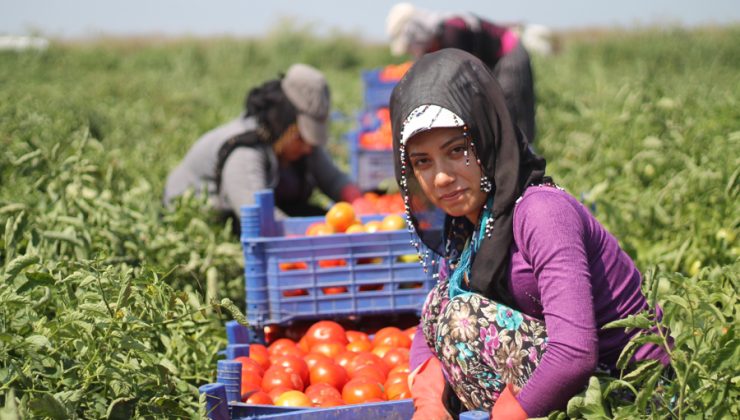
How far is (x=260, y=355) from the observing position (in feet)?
10.9

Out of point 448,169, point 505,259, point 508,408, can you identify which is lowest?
point 508,408

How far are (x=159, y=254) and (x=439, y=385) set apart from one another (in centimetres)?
185

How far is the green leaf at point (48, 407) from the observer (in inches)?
82.8

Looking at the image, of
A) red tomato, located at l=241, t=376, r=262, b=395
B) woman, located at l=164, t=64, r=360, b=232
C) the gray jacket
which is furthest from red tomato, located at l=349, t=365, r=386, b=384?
woman, located at l=164, t=64, r=360, b=232

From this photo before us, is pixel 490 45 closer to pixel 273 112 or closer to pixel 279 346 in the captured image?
pixel 273 112

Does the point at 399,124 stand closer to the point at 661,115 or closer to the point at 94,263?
the point at 94,263

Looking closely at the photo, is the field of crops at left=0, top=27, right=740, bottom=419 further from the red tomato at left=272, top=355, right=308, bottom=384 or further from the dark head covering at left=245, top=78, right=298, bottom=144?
the dark head covering at left=245, top=78, right=298, bottom=144

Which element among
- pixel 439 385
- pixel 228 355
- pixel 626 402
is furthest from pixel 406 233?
pixel 626 402

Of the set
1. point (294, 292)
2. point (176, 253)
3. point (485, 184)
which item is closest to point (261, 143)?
point (176, 253)

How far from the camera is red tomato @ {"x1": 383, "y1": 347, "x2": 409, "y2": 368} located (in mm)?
3293

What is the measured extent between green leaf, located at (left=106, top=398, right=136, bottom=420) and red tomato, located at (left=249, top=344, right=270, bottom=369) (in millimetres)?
878

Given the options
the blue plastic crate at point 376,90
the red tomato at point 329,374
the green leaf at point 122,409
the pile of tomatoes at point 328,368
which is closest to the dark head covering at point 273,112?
the pile of tomatoes at point 328,368

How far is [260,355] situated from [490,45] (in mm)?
2603

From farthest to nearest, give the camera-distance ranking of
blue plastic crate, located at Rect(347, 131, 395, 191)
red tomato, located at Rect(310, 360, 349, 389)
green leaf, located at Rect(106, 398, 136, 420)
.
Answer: blue plastic crate, located at Rect(347, 131, 395, 191) → red tomato, located at Rect(310, 360, 349, 389) → green leaf, located at Rect(106, 398, 136, 420)
